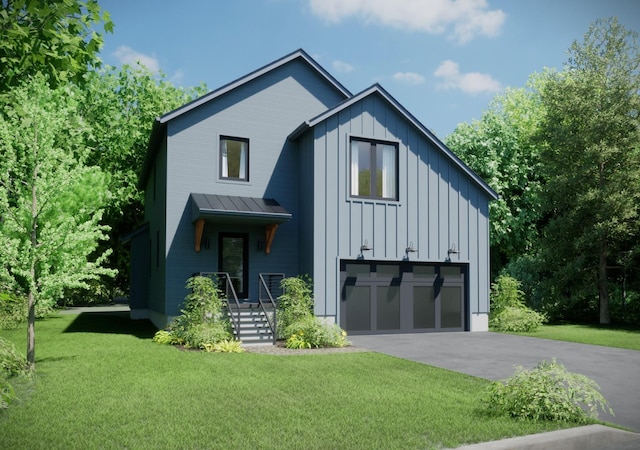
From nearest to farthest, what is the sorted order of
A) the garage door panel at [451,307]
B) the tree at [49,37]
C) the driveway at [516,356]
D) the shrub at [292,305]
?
the tree at [49,37], the driveway at [516,356], the shrub at [292,305], the garage door panel at [451,307]

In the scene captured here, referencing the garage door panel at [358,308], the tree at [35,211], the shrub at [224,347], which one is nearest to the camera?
the tree at [35,211]

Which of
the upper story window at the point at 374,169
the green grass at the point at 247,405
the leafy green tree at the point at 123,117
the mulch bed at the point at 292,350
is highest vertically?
the leafy green tree at the point at 123,117

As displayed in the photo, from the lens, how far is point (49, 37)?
24.3 feet

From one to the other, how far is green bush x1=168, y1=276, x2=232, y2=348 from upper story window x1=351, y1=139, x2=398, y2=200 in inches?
218

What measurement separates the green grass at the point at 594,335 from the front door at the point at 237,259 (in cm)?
962

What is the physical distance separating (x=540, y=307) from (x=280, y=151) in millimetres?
14495

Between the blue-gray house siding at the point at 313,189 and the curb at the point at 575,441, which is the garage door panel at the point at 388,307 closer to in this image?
the blue-gray house siding at the point at 313,189

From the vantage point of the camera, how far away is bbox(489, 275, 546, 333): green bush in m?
19.2

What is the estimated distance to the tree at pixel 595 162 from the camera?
21953mm

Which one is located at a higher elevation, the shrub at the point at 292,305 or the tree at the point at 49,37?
the tree at the point at 49,37

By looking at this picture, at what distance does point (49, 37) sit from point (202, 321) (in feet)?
28.0

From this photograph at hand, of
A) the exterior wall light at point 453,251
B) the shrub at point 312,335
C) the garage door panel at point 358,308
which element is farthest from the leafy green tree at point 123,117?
the exterior wall light at point 453,251

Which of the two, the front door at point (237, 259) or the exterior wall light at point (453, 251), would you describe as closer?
the front door at point (237, 259)

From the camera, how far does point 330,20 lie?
1731cm
